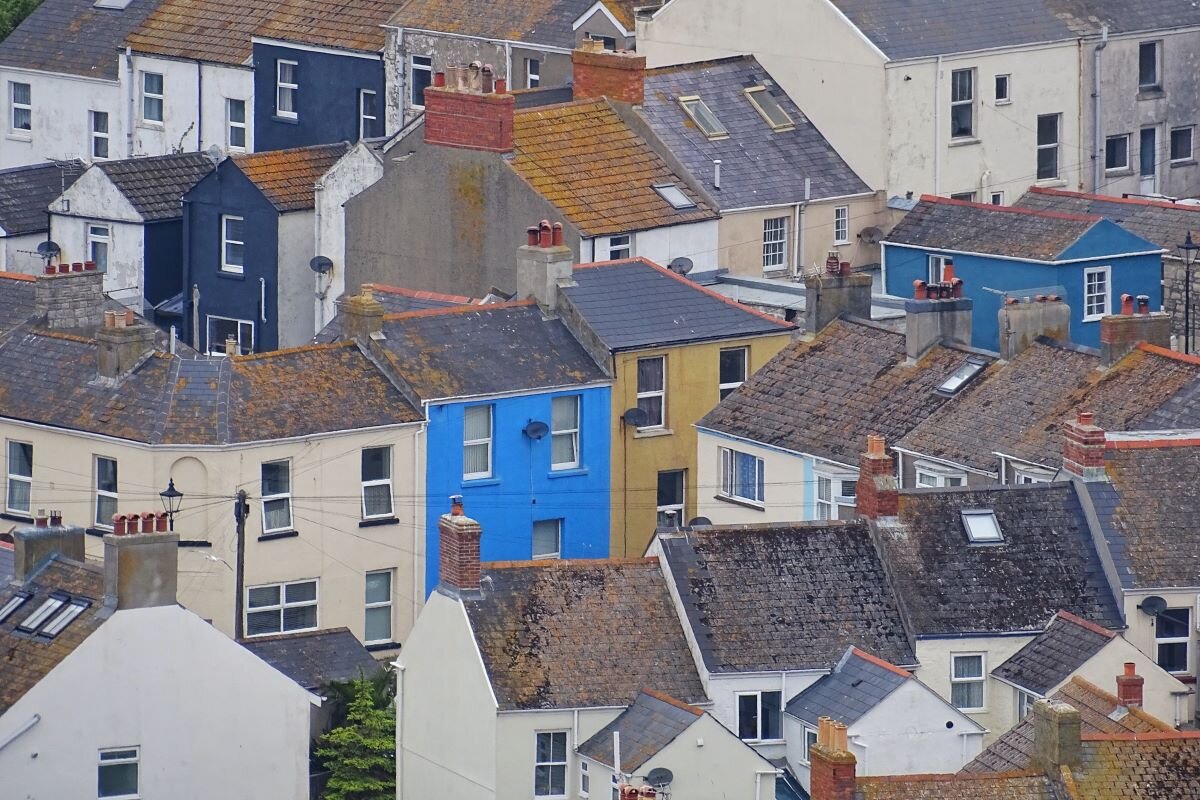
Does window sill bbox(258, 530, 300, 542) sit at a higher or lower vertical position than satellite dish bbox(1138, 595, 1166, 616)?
higher

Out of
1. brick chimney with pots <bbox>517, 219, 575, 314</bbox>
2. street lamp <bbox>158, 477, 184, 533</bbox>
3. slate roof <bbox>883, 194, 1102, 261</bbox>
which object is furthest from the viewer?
slate roof <bbox>883, 194, 1102, 261</bbox>

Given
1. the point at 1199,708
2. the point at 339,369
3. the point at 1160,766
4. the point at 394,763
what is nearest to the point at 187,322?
the point at 339,369

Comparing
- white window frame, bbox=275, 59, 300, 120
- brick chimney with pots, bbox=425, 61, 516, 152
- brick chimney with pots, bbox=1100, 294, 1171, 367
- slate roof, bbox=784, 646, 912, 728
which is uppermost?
white window frame, bbox=275, 59, 300, 120

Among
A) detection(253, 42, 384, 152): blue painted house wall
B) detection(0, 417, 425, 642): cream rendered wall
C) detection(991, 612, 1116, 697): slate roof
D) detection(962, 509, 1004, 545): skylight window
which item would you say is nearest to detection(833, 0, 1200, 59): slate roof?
detection(253, 42, 384, 152): blue painted house wall

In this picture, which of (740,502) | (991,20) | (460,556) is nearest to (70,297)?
(740,502)

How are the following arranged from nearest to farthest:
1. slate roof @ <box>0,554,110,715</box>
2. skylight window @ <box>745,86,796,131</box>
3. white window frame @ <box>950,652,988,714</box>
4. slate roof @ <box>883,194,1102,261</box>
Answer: slate roof @ <box>0,554,110,715</box>, white window frame @ <box>950,652,988,714</box>, slate roof @ <box>883,194,1102,261</box>, skylight window @ <box>745,86,796,131</box>

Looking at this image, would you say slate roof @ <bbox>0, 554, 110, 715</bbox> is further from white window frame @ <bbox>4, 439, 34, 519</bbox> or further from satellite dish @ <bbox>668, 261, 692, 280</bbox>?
satellite dish @ <bbox>668, 261, 692, 280</bbox>
